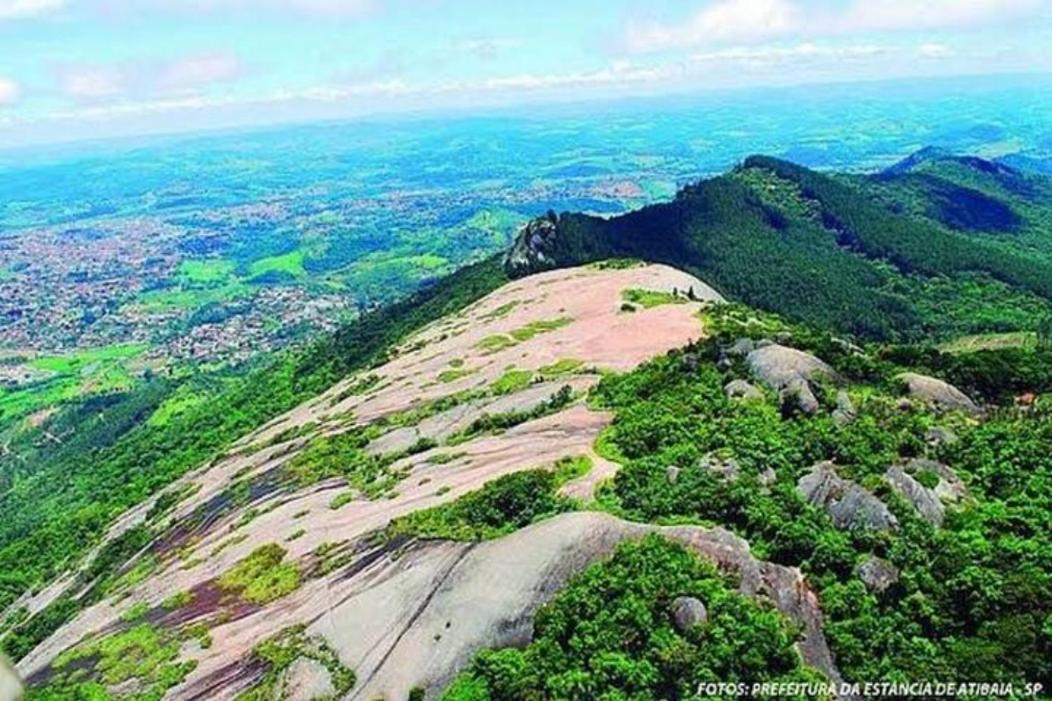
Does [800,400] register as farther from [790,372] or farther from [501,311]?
[501,311]

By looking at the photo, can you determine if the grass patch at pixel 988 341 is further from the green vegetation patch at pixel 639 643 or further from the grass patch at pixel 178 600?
the grass patch at pixel 178 600

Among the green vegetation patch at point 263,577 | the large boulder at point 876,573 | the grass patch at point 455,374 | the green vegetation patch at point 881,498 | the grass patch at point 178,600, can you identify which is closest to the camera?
the green vegetation patch at point 881,498

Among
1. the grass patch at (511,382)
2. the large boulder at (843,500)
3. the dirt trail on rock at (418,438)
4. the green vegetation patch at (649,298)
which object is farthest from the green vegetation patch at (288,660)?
the green vegetation patch at (649,298)

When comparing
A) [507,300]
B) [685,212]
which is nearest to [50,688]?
[507,300]

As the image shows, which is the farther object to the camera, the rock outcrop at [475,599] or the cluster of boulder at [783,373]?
the cluster of boulder at [783,373]

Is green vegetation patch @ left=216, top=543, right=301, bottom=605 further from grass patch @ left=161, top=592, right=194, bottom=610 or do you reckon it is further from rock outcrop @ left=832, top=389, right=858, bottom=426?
rock outcrop @ left=832, top=389, right=858, bottom=426

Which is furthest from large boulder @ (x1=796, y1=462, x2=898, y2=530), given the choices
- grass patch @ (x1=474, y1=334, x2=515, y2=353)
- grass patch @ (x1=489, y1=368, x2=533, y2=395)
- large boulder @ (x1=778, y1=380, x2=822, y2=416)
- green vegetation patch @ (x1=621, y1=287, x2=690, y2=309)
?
green vegetation patch @ (x1=621, y1=287, x2=690, y2=309)

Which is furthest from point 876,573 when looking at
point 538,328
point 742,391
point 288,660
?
point 538,328
